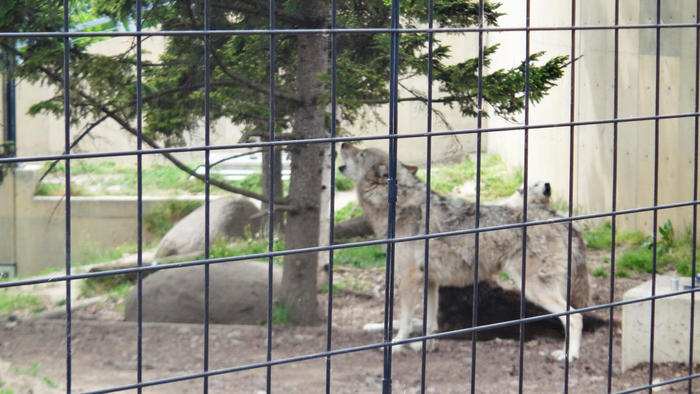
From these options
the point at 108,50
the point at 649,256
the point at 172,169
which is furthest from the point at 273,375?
the point at 108,50

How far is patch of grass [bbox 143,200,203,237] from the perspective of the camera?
1284 cm

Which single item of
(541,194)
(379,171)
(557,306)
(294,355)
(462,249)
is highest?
(379,171)

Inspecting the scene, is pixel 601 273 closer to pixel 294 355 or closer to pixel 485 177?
pixel 294 355

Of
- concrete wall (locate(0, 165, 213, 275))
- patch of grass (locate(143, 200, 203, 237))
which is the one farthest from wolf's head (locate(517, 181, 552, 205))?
concrete wall (locate(0, 165, 213, 275))

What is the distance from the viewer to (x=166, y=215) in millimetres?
12906

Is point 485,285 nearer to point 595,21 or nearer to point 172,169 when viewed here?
point 595,21

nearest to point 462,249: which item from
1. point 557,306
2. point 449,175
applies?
point 557,306

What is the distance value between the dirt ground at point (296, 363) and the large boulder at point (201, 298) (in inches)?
13.1

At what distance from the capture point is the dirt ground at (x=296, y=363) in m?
6.21

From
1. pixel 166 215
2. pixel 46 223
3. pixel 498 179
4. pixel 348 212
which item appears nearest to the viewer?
pixel 348 212

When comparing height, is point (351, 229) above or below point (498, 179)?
below

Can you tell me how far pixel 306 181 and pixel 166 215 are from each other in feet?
17.4

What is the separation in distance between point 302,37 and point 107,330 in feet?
10.0

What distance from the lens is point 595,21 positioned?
10.1m
